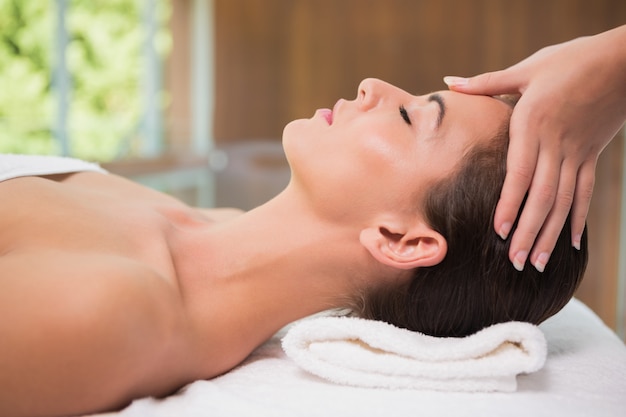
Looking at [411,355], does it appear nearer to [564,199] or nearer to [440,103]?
[564,199]

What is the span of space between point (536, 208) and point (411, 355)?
0.95 ft

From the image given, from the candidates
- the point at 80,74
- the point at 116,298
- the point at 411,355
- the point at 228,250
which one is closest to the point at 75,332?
the point at 116,298

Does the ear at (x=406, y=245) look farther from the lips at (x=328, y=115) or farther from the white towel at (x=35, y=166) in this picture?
the white towel at (x=35, y=166)

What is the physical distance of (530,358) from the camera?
3.50 ft

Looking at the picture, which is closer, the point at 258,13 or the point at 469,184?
the point at 469,184

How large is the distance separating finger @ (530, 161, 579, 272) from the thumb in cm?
19

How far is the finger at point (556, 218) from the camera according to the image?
3.67ft

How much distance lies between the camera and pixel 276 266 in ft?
4.08

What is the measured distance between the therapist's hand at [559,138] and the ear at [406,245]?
4.0 inches

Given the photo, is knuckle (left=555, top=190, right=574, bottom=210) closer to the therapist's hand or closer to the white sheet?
the therapist's hand

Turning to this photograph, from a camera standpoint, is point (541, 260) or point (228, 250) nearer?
point (541, 260)

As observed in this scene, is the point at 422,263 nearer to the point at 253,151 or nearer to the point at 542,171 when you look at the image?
the point at 542,171

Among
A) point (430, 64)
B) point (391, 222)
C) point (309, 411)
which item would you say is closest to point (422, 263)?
point (391, 222)

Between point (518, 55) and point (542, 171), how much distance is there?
228cm
